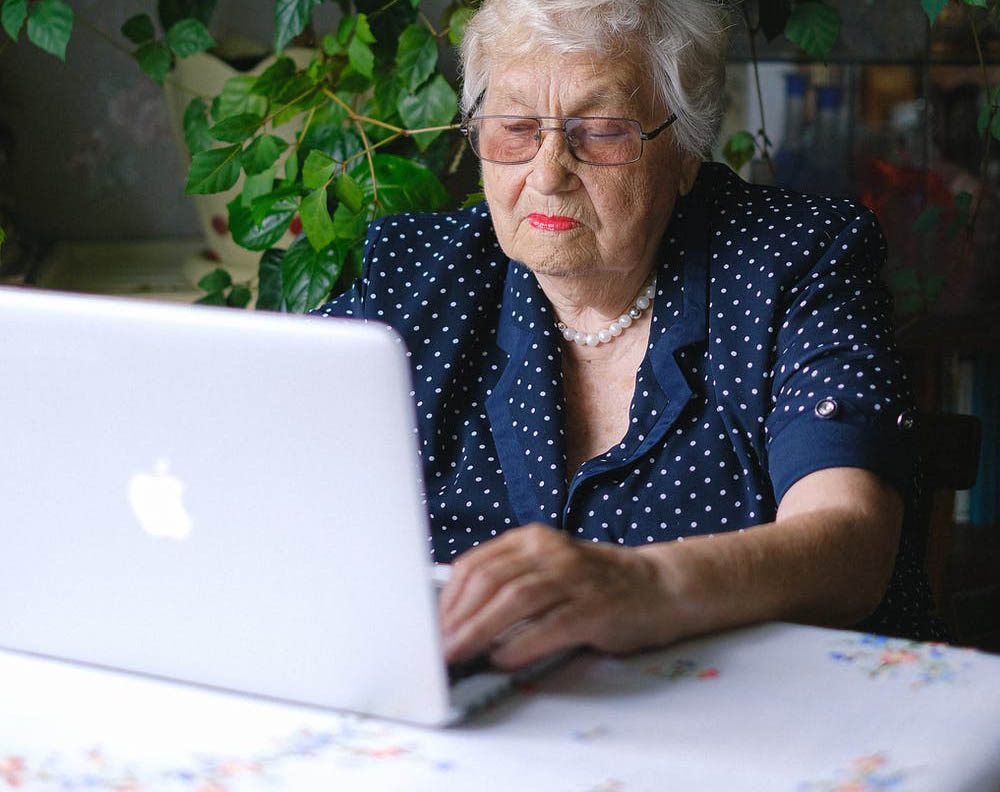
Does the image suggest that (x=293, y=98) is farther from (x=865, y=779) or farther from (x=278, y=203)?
(x=865, y=779)

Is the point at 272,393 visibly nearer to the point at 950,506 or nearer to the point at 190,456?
the point at 190,456

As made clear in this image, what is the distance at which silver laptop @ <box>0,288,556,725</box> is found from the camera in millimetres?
717

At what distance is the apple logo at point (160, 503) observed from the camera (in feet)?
2.55

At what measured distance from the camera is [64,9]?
1.92 metres

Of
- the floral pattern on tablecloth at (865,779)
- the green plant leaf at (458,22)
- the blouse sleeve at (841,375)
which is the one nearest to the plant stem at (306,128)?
the green plant leaf at (458,22)

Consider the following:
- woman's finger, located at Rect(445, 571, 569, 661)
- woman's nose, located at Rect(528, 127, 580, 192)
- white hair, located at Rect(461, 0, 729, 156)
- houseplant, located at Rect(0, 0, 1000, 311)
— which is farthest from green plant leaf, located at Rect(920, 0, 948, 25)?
woman's finger, located at Rect(445, 571, 569, 661)

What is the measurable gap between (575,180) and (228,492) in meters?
0.74

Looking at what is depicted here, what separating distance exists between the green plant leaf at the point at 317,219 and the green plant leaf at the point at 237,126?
0.52 feet

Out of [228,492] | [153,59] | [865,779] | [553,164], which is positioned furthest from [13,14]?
[865,779]

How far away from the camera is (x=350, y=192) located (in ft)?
5.90

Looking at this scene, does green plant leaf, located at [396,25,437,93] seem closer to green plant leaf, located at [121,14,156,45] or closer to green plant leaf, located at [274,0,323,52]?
green plant leaf, located at [274,0,323,52]

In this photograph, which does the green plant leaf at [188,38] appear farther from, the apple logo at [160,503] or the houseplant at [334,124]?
the apple logo at [160,503]

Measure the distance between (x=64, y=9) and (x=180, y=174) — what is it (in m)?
0.67

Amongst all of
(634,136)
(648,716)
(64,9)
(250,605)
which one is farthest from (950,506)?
(64,9)
